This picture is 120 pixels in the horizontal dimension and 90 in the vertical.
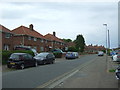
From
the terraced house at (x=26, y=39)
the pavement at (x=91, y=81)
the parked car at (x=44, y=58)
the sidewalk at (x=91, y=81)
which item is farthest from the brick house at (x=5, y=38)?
the sidewalk at (x=91, y=81)

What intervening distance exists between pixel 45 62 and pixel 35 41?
86.2 ft

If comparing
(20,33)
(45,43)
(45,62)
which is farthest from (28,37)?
(45,62)

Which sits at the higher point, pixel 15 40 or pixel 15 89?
pixel 15 40

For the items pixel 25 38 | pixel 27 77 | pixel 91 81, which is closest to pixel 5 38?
pixel 25 38

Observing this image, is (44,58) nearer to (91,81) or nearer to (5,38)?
(91,81)

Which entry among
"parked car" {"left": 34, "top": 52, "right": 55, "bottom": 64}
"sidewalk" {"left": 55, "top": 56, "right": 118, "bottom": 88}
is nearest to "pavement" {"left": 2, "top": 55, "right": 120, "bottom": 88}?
"sidewalk" {"left": 55, "top": 56, "right": 118, "bottom": 88}

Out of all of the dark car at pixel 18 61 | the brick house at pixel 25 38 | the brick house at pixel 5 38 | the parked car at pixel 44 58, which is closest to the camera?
the dark car at pixel 18 61

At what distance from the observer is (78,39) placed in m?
76.9

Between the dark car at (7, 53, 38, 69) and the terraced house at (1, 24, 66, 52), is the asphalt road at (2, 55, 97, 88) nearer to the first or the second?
the dark car at (7, 53, 38, 69)

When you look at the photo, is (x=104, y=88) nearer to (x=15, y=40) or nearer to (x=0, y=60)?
(x=0, y=60)

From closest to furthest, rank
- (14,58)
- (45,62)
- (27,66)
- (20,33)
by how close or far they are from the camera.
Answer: (14,58)
(27,66)
(45,62)
(20,33)

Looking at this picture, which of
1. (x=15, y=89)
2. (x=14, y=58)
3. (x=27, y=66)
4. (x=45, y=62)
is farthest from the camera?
(x=45, y=62)

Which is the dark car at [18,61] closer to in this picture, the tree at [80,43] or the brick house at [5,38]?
the brick house at [5,38]

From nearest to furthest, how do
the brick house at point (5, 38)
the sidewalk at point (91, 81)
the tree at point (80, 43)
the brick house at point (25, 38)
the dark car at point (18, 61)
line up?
1. the sidewalk at point (91, 81)
2. the dark car at point (18, 61)
3. the brick house at point (5, 38)
4. the brick house at point (25, 38)
5. the tree at point (80, 43)
